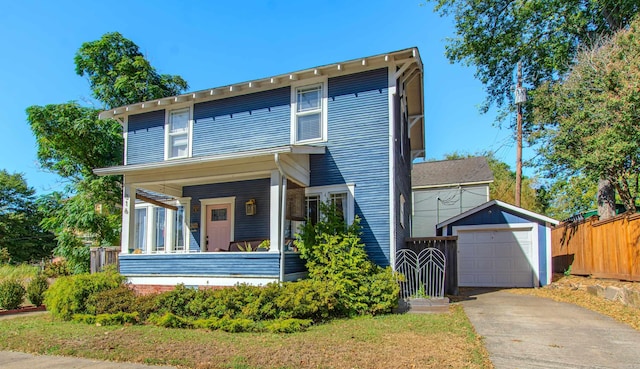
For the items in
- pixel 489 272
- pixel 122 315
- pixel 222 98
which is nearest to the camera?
pixel 122 315

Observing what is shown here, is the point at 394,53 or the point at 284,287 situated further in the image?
the point at 394,53

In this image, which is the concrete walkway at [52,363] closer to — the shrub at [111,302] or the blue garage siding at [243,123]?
the shrub at [111,302]

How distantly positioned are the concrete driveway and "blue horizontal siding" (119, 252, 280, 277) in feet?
14.1

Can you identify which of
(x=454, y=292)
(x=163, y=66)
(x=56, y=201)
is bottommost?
(x=454, y=292)

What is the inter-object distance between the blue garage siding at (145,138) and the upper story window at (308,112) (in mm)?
4515

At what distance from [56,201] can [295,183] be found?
45.6 ft

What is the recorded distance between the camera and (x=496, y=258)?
562 inches

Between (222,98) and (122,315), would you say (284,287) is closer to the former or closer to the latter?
(122,315)

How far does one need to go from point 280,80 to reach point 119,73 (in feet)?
39.7

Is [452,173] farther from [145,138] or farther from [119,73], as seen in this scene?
[119,73]

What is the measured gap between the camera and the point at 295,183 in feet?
34.0

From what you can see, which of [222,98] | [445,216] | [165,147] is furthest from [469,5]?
[165,147]

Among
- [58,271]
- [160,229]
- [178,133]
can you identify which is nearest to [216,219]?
[160,229]

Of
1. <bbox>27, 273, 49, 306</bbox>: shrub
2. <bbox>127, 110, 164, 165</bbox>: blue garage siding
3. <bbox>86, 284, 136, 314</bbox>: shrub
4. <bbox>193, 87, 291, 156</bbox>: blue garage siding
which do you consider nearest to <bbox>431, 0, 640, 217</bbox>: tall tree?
<bbox>193, 87, 291, 156</bbox>: blue garage siding
